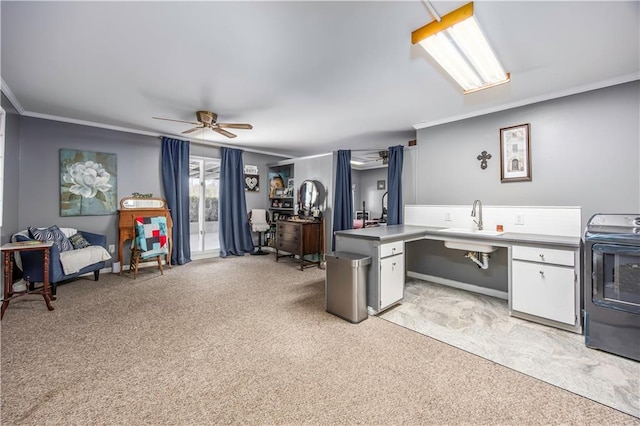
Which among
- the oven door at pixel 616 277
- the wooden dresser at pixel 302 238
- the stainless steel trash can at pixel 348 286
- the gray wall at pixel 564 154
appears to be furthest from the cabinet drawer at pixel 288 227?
the oven door at pixel 616 277

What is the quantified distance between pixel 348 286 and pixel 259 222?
396cm

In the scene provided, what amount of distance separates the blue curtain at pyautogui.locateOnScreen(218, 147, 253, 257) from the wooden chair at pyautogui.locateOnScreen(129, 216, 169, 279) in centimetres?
141

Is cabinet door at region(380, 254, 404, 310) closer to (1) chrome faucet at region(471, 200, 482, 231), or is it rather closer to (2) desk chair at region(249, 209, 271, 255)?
(1) chrome faucet at region(471, 200, 482, 231)

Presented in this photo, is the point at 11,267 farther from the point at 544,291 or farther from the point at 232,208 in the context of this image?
the point at 544,291

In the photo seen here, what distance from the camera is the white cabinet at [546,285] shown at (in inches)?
91.7

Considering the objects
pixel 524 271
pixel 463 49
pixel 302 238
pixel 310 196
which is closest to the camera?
pixel 463 49

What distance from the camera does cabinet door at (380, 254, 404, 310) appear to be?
272cm

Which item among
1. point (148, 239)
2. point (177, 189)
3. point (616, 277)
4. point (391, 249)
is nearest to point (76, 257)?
point (148, 239)

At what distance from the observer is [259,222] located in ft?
20.1

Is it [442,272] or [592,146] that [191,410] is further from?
[592,146]

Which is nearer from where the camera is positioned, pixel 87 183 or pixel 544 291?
pixel 544 291

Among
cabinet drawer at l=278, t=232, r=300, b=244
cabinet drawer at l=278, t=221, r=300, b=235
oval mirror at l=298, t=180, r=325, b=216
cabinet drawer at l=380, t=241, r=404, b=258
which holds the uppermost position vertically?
oval mirror at l=298, t=180, r=325, b=216

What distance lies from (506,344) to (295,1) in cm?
303

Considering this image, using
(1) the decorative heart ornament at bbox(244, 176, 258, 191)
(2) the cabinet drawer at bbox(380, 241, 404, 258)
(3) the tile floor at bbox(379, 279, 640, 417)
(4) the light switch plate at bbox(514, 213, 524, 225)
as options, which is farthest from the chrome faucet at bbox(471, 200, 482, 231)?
(1) the decorative heart ornament at bbox(244, 176, 258, 191)
